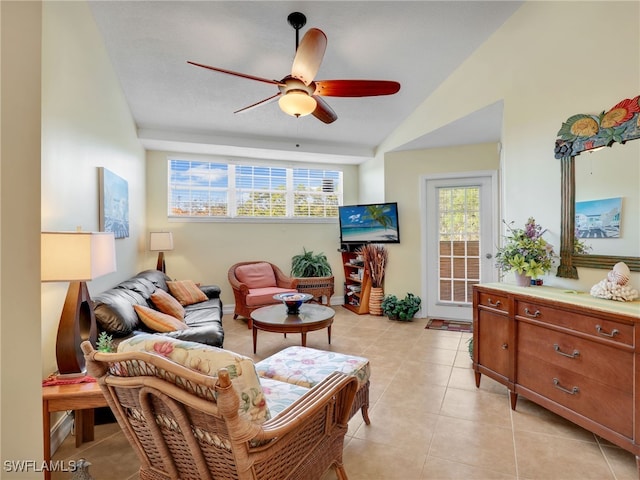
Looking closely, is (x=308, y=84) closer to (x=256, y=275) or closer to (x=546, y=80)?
(x=546, y=80)

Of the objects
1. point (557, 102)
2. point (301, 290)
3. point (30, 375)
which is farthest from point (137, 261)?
point (557, 102)

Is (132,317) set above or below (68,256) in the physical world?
below

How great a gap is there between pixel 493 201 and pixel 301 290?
10.5 feet

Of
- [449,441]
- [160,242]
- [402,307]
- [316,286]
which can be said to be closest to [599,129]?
[449,441]

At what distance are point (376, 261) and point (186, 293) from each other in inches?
111

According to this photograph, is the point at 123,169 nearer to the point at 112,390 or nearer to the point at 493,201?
the point at 112,390

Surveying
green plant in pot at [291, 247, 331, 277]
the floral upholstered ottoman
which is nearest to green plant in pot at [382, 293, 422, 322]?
green plant in pot at [291, 247, 331, 277]

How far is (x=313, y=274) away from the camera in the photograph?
18.5 ft

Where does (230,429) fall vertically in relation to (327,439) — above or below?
above

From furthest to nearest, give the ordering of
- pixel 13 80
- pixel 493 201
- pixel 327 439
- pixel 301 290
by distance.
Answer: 1. pixel 301 290
2. pixel 493 201
3. pixel 327 439
4. pixel 13 80

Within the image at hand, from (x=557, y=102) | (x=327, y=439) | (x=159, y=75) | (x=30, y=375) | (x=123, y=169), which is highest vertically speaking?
(x=159, y=75)

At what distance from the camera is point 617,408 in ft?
5.75

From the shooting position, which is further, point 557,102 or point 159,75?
point 159,75

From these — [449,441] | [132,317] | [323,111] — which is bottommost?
[449,441]
